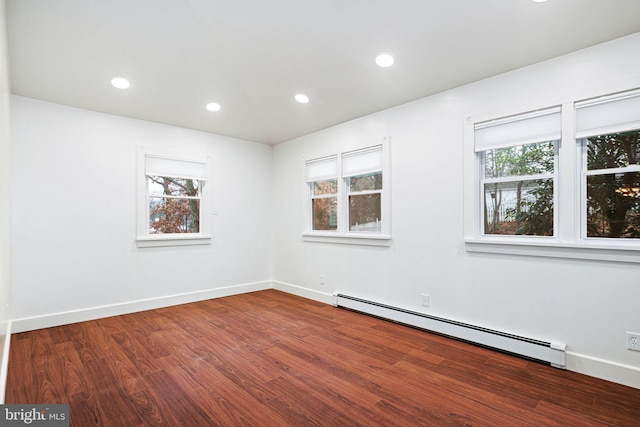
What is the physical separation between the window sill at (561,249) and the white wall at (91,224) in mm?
3789

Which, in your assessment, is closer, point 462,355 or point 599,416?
point 599,416

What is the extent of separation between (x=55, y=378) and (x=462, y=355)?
338cm

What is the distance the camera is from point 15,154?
3.57 metres

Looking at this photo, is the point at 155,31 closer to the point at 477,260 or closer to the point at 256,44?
the point at 256,44

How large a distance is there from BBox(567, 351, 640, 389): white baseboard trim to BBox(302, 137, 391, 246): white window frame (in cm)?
200

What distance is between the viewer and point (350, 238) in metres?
4.50

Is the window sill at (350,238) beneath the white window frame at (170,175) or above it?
beneath

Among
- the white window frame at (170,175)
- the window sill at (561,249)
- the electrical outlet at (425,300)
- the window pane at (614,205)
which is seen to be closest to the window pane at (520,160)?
the window pane at (614,205)

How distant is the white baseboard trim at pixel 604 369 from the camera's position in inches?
95.0

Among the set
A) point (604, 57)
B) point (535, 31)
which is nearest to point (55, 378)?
point (535, 31)

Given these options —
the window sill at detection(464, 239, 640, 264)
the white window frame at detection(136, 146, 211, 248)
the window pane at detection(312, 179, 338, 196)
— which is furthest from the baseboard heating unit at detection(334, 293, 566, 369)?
the white window frame at detection(136, 146, 211, 248)

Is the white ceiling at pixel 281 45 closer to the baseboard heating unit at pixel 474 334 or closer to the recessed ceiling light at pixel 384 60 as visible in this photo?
the recessed ceiling light at pixel 384 60

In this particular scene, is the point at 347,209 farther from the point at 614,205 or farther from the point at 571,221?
the point at 614,205

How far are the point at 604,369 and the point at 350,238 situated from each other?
280 centimetres
